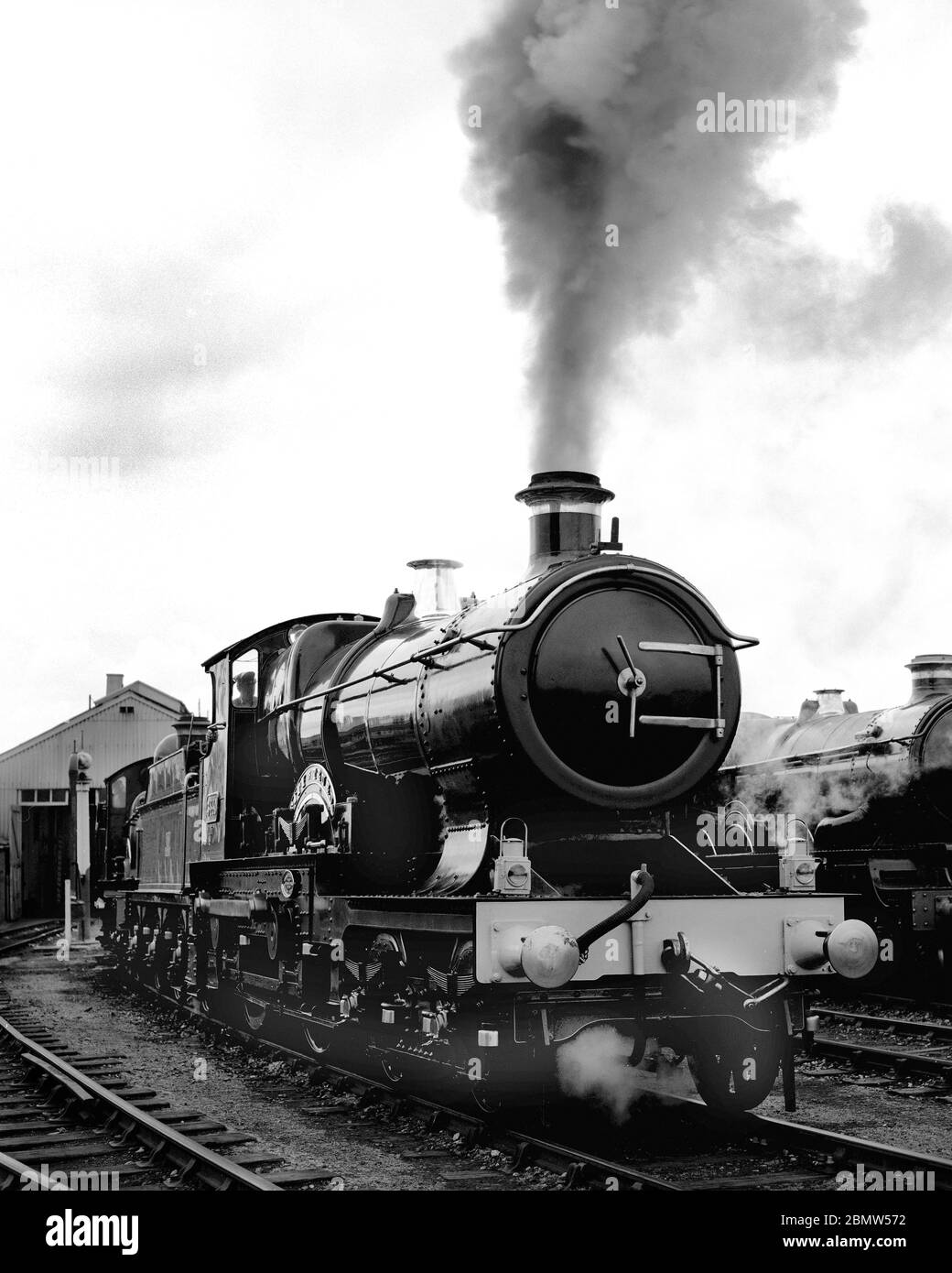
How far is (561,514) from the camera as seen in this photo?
8.25 meters

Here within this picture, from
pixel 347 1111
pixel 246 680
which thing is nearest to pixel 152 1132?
pixel 347 1111

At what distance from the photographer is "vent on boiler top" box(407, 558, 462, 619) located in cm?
1017

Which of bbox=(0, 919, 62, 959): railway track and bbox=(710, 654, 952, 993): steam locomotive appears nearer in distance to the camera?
bbox=(710, 654, 952, 993): steam locomotive

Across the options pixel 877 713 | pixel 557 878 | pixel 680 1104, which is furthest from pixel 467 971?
pixel 877 713

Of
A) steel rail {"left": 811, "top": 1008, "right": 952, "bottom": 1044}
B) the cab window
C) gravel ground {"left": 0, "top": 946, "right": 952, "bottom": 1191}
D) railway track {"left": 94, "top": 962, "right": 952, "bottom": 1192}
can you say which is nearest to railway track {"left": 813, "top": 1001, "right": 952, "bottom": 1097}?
steel rail {"left": 811, "top": 1008, "right": 952, "bottom": 1044}

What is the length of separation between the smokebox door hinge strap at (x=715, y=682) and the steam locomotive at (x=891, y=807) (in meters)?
5.49

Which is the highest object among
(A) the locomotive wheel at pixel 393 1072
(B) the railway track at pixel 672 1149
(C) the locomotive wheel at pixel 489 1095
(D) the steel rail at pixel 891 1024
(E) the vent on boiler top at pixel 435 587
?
(E) the vent on boiler top at pixel 435 587

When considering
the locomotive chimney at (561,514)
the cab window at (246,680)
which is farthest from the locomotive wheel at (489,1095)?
the cab window at (246,680)

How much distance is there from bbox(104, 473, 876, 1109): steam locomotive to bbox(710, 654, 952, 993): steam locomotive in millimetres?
5279

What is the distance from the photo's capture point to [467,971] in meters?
7.09

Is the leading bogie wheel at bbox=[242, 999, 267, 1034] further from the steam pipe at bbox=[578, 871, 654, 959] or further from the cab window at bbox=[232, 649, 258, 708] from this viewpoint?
the steam pipe at bbox=[578, 871, 654, 959]

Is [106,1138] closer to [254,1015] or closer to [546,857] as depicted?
[546,857]

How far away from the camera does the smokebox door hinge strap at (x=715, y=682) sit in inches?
305

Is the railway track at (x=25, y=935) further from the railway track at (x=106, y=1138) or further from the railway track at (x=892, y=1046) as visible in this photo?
the railway track at (x=892, y=1046)
